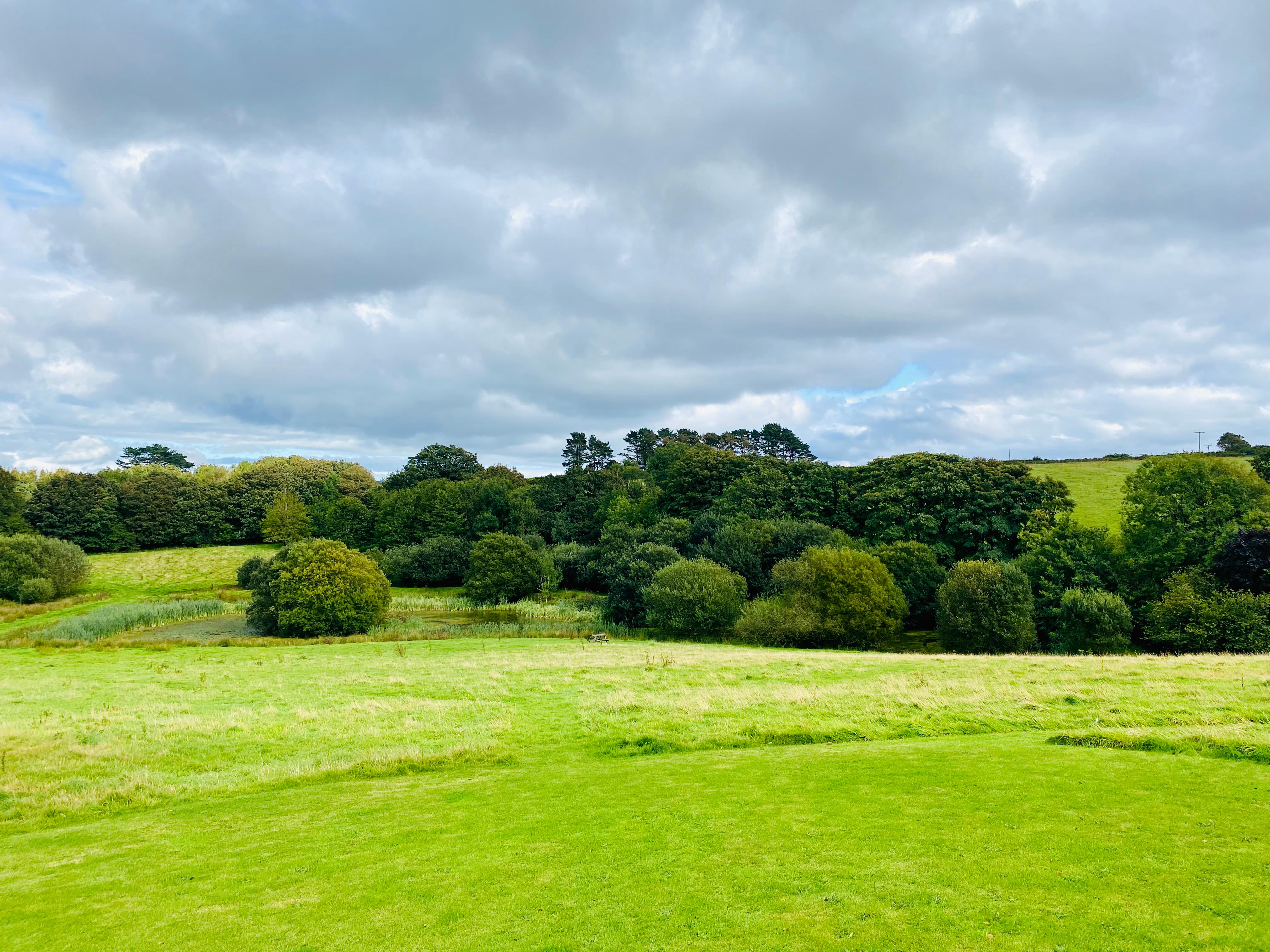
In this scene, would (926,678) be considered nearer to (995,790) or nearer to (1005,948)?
(995,790)

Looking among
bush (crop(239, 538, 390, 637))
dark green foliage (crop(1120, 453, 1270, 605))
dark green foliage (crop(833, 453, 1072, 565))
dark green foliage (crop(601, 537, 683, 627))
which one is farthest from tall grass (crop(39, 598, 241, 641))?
dark green foliage (crop(1120, 453, 1270, 605))

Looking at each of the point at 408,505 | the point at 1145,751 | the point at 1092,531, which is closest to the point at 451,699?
the point at 1145,751

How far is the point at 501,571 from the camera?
7344cm

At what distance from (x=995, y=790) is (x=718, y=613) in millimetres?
44598

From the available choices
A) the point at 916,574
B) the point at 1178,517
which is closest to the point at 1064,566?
the point at 1178,517

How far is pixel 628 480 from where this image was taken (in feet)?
380

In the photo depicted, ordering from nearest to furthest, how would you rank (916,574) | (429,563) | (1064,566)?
(1064,566), (916,574), (429,563)

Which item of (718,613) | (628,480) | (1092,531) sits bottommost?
(718,613)

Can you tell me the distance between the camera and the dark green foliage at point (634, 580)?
211 feet

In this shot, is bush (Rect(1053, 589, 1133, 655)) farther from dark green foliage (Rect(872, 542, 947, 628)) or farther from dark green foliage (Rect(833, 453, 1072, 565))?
dark green foliage (Rect(833, 453, 1072, 565))

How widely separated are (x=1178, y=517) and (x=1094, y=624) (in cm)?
1291

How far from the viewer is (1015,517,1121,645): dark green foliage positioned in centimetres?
5112

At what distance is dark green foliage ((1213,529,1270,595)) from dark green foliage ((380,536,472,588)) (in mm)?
77110

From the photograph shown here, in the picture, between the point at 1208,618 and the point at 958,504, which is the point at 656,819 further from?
the point at 958,504
